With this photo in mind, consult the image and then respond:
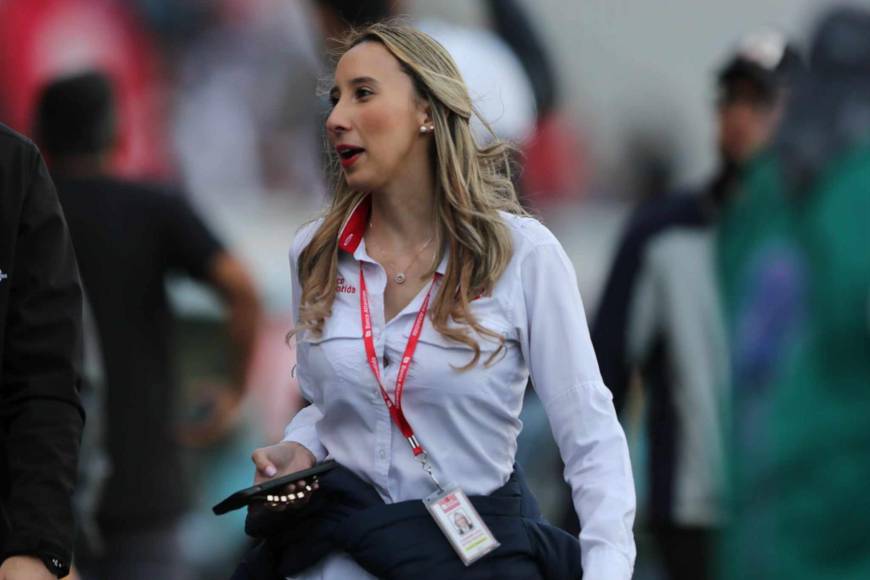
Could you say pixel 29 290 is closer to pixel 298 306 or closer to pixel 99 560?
pixel 298 306

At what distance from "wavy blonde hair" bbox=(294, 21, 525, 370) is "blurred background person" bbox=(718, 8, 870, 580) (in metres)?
3.40

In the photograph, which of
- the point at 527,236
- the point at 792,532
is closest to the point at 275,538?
the point at 527,236

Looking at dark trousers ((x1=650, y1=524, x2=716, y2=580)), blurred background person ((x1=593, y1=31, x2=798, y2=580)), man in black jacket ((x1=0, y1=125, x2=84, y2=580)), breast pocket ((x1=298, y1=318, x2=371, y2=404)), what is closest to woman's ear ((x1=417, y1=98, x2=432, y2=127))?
breast pocket ((x1=298, y1=318, x2=371, y2=404))

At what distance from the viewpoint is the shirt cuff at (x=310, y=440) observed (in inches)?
157

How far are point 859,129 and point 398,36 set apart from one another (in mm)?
5619

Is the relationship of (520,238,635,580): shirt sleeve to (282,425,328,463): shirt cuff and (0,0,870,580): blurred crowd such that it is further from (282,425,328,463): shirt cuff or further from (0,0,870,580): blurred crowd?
(0,0,870,580): blurred crowd

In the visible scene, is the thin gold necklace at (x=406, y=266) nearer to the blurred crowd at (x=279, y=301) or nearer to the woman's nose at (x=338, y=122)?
the woman's nose at (x=338, y=122)

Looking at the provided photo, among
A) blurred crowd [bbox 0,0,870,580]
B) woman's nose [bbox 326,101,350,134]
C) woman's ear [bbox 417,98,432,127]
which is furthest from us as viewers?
blurred crowd [bbox 0,0,870,580]

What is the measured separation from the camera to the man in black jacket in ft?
11.6

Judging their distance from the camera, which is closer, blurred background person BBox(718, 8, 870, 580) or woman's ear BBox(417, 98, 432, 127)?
woman's ear BBox(417, 98, 432, 127)

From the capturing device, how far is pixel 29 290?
369cm

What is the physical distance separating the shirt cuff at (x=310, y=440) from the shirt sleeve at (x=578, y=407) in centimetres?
45

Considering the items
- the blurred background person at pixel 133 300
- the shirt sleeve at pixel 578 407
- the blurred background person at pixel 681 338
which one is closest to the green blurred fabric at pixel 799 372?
the blurred background person at pixel 681 338

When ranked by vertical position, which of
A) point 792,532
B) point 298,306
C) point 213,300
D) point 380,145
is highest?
point 380,145
